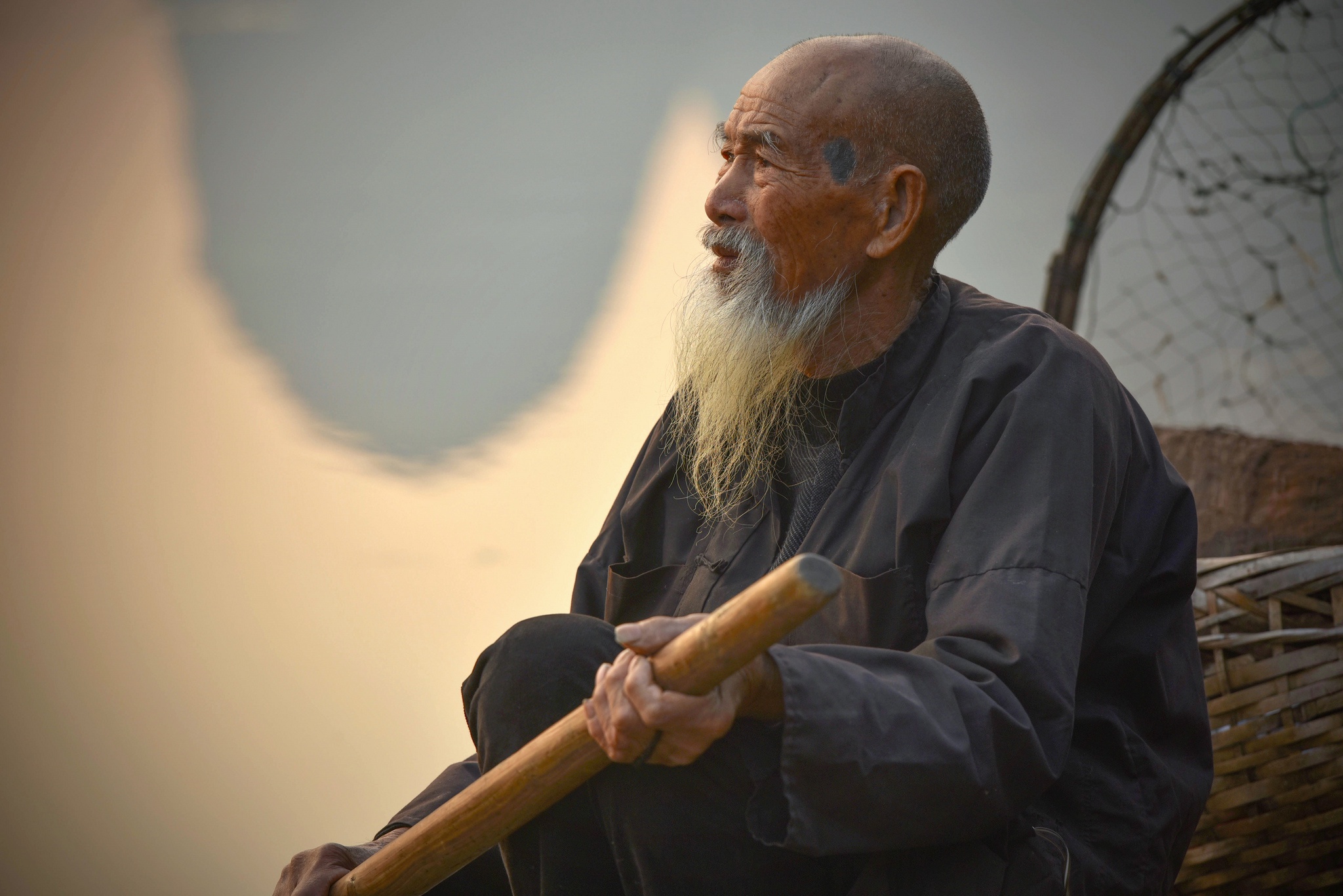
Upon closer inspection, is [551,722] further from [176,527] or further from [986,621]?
[176,527]

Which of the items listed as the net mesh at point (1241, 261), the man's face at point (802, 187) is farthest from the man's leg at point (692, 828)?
the net mesh at point (1241, 261)

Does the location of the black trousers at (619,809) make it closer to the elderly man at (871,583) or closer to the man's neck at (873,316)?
the elderly man at (871,583)

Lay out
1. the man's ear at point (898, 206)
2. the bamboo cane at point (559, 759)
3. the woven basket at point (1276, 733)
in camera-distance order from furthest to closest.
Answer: the woven basket at point (1276, 733), the man's ear at point (898, 206), the bamboo cane at point (559, 759)

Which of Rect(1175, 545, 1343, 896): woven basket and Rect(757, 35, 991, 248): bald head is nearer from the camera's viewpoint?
Rect(757, 35, 991, 248): bald head

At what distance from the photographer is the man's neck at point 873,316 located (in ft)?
6.01

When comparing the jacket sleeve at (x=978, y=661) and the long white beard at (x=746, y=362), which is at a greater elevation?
the long white beard at (x=746, y=362)

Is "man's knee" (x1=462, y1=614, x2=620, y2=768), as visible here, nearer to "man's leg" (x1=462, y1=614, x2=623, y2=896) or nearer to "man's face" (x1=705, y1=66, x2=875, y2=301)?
"man's leg" (x1=462, y1=614, x2=623, y2=896)

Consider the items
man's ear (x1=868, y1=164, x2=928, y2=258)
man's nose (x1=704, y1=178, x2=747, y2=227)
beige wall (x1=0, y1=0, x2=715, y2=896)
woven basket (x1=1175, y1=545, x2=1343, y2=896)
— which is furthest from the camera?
beige wall (x1=0, y1=0, x2=715, y2=896)

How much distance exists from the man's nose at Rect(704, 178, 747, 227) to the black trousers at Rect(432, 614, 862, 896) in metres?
0.82

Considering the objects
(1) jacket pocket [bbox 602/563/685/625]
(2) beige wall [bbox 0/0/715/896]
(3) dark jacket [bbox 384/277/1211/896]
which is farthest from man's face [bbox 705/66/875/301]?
(2) beige wall [bbox 0/0/715/896]

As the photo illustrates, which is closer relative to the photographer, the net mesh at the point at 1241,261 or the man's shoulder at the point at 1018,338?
the man's shoulder at the point at 1018,338

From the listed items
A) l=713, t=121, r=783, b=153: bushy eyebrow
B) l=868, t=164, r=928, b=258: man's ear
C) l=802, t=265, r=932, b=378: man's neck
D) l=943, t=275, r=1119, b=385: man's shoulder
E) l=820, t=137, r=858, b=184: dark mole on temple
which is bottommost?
l=943, t=275, r=1119, b=385: man's shoulder

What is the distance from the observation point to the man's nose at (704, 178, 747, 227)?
191cm

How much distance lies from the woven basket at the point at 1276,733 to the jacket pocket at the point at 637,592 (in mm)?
1163
